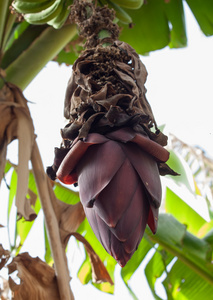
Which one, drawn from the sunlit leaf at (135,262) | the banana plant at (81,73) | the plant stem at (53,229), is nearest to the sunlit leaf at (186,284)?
the banana plant at (81,73)

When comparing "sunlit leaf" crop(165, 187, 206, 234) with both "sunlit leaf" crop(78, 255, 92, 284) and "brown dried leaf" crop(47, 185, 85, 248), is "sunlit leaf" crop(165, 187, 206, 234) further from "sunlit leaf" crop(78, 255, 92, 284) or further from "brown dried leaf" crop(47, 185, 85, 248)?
"brown dried leaf" crop(47, 185, 85, 248)

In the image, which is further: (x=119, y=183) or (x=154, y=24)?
(x=154, y=24)

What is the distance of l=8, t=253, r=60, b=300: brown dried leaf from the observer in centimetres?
69

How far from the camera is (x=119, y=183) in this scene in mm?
333

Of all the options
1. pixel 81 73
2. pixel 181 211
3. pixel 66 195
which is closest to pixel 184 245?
pixel 181 211

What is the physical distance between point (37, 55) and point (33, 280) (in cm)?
68

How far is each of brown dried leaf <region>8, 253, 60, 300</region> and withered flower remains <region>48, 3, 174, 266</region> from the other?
1.27 ft

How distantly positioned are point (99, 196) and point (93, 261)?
585 millimetres

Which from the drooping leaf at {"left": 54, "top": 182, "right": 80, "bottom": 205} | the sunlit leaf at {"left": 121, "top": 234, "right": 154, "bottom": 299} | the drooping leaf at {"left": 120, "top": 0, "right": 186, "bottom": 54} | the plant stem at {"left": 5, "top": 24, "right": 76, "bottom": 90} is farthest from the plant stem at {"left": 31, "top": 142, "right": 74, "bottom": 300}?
the drooping leaf at {"left": 120, "top": 0, "right": 186, "bottom": 54}

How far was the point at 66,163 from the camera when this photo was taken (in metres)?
0.36

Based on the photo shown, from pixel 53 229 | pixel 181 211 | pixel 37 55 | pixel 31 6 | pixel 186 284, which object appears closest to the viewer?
pixel 31 6

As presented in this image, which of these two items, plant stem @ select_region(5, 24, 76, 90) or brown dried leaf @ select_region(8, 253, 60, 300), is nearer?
brown dried leaf @ select_region(8, 253, 60, 300)

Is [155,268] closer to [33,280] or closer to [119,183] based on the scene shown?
[33,280]

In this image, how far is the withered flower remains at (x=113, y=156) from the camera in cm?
33
